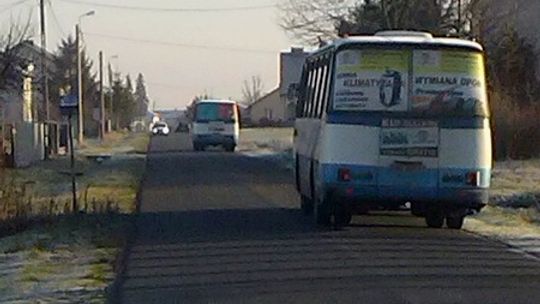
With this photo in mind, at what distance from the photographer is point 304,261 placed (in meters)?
17.3

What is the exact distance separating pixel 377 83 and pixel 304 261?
5.07 m

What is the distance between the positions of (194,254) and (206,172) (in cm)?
2539

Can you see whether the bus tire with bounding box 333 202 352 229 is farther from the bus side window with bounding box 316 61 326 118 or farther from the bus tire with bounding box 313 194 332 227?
the bus side window with bounding box 316 61 326 118

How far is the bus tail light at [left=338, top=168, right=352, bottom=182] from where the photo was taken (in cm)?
2147

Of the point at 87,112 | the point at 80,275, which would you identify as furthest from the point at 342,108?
the point at 87,112

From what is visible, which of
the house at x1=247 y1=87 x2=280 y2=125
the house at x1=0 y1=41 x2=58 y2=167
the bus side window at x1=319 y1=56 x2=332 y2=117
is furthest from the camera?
the house at x1=247 y1=87 x2=280 y2=125

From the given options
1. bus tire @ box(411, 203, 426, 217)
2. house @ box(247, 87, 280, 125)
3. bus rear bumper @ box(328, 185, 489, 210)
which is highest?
bus rear bumper @ box(328, 185, 489, 210)

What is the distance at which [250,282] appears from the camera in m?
15.3

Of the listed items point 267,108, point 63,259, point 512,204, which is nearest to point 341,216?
point 63,259

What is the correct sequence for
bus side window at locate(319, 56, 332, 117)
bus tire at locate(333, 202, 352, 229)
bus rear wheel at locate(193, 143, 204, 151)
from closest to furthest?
bus side window at locate(319, 56, 332, 117) < bus tire at locate(333, 202, 352, 229) < bus rear wheel at locate(193, 143, 204, 151)

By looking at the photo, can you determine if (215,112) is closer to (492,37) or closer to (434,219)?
(492,37)

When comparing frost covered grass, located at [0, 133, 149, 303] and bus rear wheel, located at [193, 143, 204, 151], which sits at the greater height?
frost covered grass, located at [0, 133, 149, 303]

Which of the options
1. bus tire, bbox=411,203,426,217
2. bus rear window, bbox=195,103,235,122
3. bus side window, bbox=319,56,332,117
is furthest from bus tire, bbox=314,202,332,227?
bus rear window, bbox=195,103,235,122

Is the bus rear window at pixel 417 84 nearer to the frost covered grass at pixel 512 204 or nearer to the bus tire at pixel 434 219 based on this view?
the bus tire at pixel 434 219
